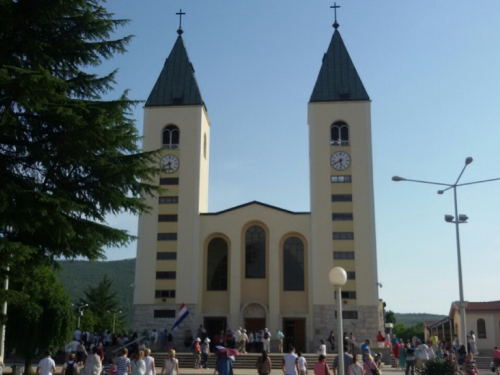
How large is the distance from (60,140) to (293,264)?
26.9m

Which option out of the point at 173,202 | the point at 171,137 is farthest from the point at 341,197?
the point at 171,137

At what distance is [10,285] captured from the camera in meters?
21.0

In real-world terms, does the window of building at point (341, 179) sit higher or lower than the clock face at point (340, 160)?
lower

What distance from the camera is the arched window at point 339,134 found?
40.9 meters

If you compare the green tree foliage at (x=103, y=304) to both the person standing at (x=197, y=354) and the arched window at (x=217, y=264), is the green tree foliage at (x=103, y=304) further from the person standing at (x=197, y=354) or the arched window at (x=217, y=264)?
the person standing at (x=197, y=354)

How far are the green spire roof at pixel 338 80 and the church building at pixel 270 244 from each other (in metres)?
0.11

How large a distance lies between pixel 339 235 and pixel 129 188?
81.4 feet

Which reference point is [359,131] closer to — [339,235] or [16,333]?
[339,235]

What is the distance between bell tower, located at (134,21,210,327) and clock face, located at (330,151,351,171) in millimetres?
9061

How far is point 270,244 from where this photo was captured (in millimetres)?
39812

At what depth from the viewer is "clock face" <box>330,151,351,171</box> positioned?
40.4 metres


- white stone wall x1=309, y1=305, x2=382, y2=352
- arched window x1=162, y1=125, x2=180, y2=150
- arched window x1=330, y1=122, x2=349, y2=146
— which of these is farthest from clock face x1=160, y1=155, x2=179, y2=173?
white stone wall x1=309, y1=305, x2=382, y2=352

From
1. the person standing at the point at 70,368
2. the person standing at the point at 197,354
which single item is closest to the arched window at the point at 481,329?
the person standing at the point at 197,354

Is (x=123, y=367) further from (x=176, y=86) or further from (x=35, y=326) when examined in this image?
(x=176, y=86)
